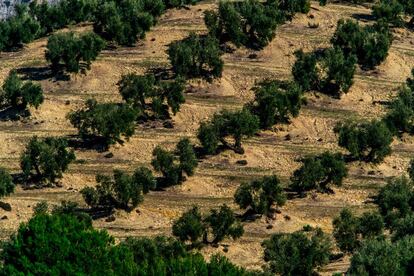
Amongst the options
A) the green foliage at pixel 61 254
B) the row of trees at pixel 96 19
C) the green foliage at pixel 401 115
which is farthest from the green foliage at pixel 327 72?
the green foliage at pixel 61 254

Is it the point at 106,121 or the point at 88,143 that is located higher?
the point at 106,121

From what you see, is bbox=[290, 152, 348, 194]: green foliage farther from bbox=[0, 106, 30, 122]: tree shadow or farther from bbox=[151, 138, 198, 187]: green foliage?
bbox=[0, 106, 30, 122]: tree shadow

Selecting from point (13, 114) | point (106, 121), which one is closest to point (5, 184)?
point (106, 121)

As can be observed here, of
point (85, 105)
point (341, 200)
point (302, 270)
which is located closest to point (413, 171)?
point (341, 200)

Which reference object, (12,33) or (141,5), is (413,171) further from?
(12,33)

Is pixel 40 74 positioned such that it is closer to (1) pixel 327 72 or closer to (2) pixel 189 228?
(1) pixel 327 72

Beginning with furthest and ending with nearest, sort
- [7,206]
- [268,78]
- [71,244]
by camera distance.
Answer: [268,78] < [7,206] < [71,244]

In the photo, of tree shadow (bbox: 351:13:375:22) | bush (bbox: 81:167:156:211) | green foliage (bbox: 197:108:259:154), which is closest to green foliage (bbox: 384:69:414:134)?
green foliage (bbox: 197:108:259:154)
